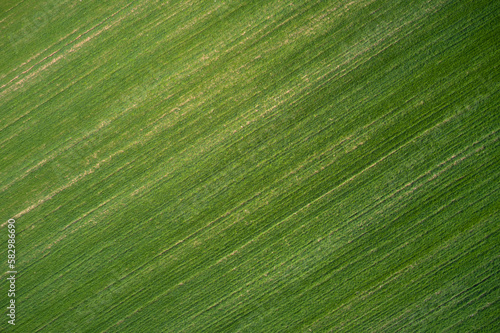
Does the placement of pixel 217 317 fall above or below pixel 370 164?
below

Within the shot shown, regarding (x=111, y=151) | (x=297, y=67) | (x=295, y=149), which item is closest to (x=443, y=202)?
(x=295, y=149)

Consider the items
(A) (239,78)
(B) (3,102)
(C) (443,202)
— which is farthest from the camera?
(B) (3,102)

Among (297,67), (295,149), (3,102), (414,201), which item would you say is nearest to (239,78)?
(297,67)

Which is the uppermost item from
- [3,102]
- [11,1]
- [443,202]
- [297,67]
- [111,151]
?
[11,1]

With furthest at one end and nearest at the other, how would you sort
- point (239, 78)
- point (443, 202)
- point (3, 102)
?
point (3, 102), point (239, 78), point (443, 202)

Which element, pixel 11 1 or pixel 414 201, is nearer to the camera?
pixel 414 201

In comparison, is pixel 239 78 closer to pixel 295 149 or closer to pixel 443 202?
pixel 295 149
